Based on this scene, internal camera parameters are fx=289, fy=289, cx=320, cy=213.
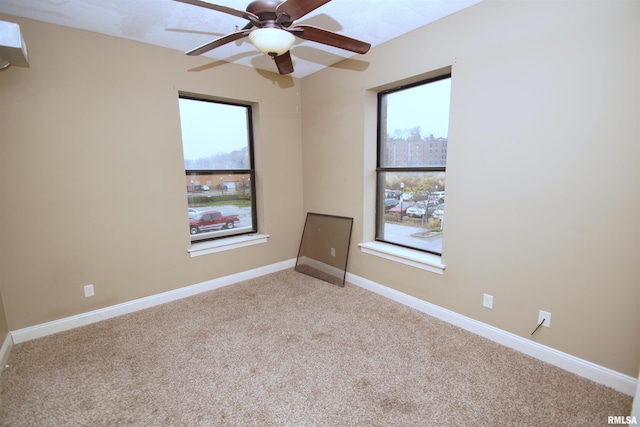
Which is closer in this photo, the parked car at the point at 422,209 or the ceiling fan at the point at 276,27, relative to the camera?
the ceiling fan at the point at 276,27

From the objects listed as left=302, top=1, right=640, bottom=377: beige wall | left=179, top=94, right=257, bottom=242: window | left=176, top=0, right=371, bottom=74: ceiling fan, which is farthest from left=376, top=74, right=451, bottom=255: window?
left=179, top=94, right=257, bottom=242: window

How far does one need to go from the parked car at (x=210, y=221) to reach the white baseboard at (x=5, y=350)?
1.63 metres

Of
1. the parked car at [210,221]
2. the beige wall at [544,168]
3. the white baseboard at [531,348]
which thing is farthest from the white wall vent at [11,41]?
the white baseboard at [531,348]

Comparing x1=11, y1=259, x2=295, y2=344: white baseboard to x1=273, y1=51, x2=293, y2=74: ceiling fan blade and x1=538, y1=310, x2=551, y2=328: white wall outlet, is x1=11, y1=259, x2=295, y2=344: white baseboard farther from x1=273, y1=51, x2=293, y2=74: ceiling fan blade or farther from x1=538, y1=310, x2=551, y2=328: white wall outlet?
x1=538, y1=310, x2=551, y2=328: white wall outlet

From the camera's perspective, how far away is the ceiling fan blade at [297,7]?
1.39 meters

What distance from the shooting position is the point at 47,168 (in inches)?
93.8

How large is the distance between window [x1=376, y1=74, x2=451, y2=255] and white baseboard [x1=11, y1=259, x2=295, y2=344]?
5.87ft

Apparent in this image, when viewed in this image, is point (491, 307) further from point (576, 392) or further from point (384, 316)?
point (384, 316)

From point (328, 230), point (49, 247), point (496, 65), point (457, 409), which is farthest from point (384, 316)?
point (49, 247)

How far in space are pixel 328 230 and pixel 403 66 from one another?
202 cm

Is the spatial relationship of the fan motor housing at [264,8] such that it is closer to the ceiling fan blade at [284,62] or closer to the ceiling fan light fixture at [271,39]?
the ceiling fan light fixture at [271,39]

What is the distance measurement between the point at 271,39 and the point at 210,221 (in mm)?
2392

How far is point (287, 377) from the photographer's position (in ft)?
6.43

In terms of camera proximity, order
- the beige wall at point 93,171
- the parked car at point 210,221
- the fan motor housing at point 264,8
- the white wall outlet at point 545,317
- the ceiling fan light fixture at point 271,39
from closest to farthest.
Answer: the fan motor housing at point 264,8, the ceiling fan light fixture at point 271,39, the white wall outlet at point 545,317, the beige wall at point 93,171, the parked car at point 210,221
